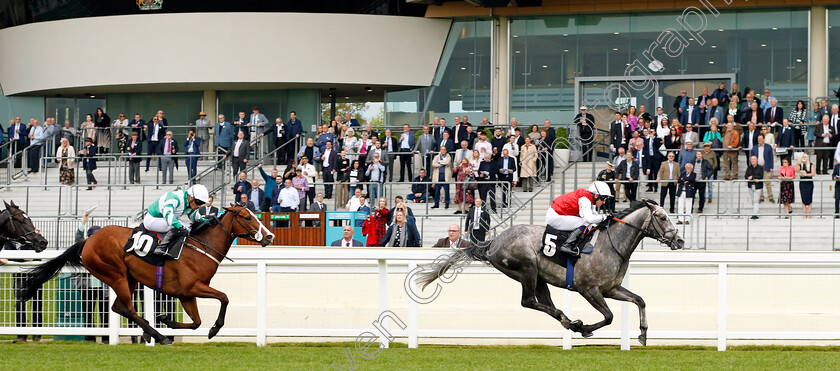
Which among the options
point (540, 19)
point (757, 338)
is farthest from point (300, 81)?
point (757, 338)

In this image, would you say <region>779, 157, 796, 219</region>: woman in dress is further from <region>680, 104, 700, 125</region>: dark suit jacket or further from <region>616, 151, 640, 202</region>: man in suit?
<region>680, 104, 700, 125</region>: dark suit jacket

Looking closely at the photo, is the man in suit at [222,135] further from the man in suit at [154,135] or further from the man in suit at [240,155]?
the man in suit at [240,155]

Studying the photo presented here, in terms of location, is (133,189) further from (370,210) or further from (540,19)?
(540,19)

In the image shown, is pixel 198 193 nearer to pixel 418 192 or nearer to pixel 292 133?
pixel 418 192

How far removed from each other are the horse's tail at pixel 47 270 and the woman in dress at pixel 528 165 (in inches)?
394

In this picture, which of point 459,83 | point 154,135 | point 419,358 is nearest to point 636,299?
point 419,358

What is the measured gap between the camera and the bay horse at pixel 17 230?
10477 mm

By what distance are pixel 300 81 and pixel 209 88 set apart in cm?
248

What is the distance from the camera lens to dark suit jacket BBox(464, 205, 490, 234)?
15344 mm

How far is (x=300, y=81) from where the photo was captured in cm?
2541

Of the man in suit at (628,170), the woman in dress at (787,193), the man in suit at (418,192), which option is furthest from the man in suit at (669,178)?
the man in suit at (418,192)

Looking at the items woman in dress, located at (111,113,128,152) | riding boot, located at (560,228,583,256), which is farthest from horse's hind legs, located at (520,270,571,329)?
woman in dress, located at (111,113,128,152)

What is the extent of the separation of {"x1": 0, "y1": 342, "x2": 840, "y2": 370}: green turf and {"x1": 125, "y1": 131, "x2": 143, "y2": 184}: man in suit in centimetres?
1133

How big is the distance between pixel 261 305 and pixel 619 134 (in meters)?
10.7
